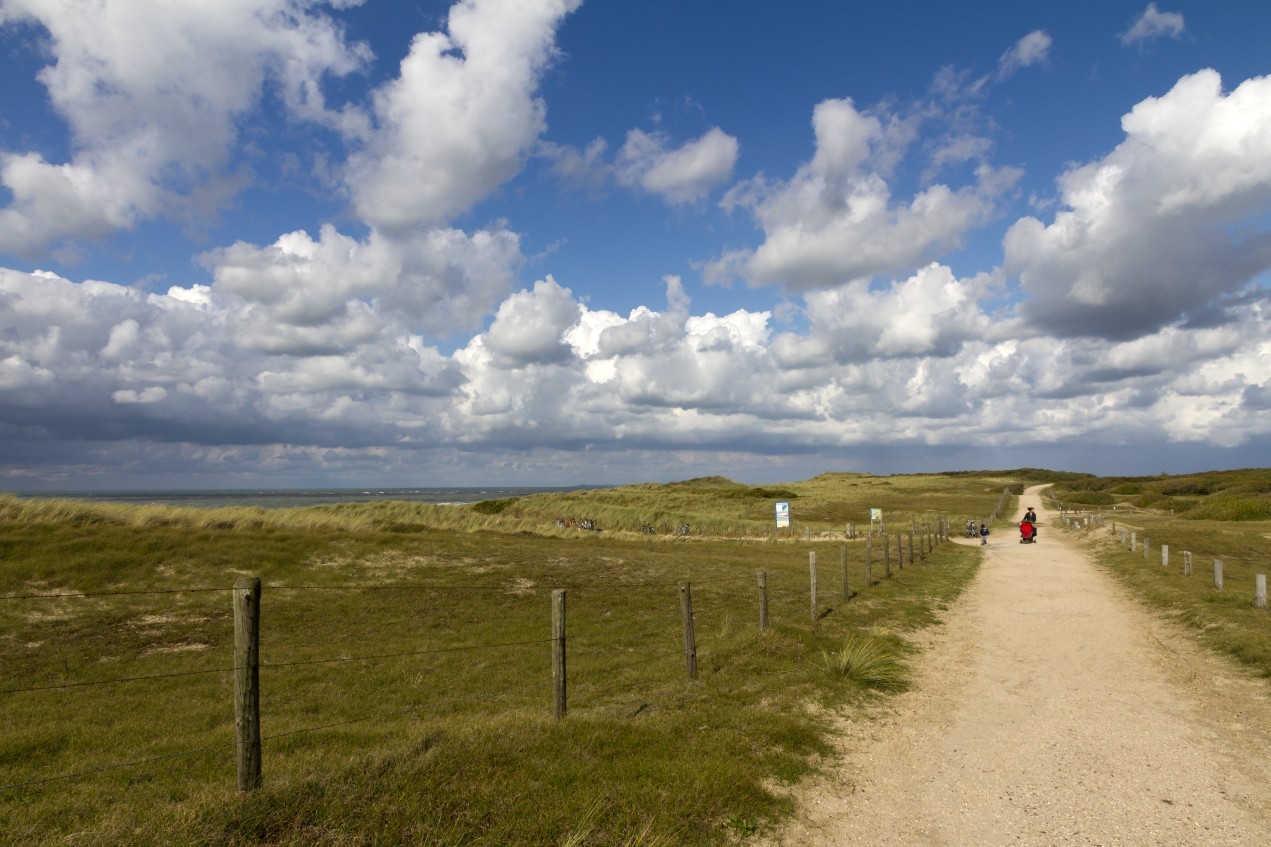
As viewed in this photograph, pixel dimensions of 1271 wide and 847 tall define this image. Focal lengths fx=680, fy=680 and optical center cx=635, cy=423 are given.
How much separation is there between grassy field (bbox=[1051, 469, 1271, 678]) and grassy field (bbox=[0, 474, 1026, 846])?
18.3 feet

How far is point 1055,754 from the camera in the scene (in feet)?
25.9

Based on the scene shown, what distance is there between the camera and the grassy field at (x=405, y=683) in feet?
18.6

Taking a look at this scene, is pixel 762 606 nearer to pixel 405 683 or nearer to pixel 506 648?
pixel 506 648

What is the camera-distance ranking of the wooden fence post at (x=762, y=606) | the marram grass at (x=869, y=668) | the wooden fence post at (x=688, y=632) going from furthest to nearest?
the wooden fence post at (x=762, y=606) → the marram grass at (x=869, y=668) → the wooden fence post at (x=688, y=632)

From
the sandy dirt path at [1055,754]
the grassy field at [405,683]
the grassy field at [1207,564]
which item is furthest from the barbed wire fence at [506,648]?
the grassy field at [1207,564]

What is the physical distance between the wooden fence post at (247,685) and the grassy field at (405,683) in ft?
0.87

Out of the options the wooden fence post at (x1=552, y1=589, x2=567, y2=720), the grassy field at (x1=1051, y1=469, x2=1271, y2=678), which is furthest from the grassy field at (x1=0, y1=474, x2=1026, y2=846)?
the grassy field at (x1=1051, y1=469, x2=1271, y2=678)

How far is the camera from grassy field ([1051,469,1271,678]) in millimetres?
13695

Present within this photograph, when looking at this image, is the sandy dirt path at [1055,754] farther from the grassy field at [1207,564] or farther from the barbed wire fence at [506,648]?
the barbed wire fence at [506,648]

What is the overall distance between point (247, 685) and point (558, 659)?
336 cm

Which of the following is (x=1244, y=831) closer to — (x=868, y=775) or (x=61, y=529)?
(x=868, y=775)

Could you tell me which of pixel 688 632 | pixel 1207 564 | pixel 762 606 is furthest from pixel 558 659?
pixel 1207 564

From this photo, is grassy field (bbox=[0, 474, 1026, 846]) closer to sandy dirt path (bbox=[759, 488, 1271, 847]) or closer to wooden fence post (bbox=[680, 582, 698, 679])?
wooden fence post (bbox=[680, 582, 698, 679])

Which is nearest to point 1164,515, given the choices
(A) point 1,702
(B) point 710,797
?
(B) point 710,797
